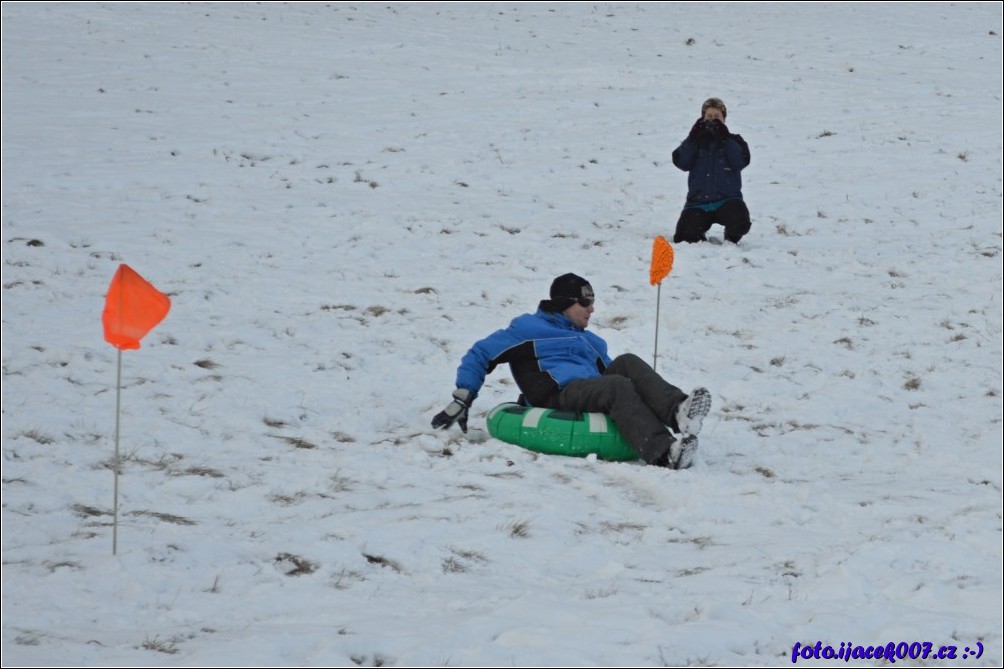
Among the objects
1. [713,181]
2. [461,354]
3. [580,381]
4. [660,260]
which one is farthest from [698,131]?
[580,381]

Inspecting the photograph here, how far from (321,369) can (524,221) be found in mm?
4689

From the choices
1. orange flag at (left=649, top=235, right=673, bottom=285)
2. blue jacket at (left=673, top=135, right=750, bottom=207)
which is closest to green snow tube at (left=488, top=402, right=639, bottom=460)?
orange flag at (left=649, top=235, right=673, bottom=285)

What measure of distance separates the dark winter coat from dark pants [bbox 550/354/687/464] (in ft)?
17.1

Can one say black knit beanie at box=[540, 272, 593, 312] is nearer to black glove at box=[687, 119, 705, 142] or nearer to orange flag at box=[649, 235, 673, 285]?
orange flag at box=[649, 235, 673, 285]

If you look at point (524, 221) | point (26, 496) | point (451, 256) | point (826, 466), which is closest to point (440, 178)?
point (524, 221)

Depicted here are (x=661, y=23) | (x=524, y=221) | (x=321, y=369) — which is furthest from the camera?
(x=661, y=23)

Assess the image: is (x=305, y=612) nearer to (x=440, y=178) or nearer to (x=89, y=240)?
(x=89, y=240)

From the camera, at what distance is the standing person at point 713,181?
11.7 meters

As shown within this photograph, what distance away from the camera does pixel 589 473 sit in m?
6.21

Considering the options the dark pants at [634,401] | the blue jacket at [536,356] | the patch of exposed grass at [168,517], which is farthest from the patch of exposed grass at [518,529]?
the blue jacket at [536,356]

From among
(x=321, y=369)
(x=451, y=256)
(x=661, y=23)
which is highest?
(x=661, y=23)

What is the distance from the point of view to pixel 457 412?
22.2ft

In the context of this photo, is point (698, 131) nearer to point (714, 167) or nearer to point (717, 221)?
point (714, 167)

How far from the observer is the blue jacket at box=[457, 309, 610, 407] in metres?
6.97
